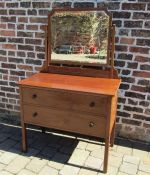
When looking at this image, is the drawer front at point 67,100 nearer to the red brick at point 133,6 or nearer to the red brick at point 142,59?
the red brick at point 142,59

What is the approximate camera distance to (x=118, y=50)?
326cm

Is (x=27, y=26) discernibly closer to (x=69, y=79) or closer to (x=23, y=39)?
(x=23, y=39)

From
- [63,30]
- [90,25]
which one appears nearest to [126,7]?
[90,25]

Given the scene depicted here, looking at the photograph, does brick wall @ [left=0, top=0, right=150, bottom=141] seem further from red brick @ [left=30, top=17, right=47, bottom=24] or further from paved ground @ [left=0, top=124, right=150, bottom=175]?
paved ground @ [left=0, top=124, right=150, bottom=175]

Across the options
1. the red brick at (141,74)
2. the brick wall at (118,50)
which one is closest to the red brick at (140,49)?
the brick wall at (118,50)

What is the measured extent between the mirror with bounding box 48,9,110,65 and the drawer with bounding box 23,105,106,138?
778 millimetres

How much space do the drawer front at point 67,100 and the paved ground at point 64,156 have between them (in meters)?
0.72

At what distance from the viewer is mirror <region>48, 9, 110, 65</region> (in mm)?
3164

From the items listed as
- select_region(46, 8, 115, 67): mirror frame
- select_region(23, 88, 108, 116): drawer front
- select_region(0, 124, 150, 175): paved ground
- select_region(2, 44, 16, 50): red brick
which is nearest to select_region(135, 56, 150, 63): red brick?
select_region(46, 8, 115, 67): mirror frame

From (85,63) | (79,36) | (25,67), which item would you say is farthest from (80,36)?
(25,67)

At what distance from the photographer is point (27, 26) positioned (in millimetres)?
3594

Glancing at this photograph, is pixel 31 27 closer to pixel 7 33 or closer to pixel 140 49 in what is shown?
pixel 7 33

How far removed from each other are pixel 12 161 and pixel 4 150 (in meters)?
0.28

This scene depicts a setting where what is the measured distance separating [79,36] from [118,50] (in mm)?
537
